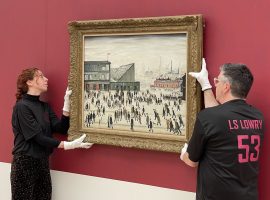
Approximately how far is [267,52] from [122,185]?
1257 mm

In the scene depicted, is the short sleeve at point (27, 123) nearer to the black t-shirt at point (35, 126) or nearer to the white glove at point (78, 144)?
the black t-shirt at point (35, 126)

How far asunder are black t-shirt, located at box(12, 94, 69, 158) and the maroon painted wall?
0.41 feet

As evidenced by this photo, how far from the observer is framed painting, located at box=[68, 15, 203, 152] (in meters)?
2.44

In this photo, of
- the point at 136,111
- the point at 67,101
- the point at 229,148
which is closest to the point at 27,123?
the point at 67,101

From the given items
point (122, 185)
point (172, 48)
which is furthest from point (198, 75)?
point (122, 185)

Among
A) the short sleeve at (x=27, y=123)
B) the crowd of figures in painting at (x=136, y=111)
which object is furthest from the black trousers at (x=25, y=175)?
the crowd of figures in painting at (x=136, y=111)

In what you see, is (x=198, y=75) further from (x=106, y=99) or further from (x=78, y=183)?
(x=78, y=183)

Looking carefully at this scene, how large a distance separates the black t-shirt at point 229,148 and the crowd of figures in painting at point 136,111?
43cm

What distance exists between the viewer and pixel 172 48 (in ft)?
8.11

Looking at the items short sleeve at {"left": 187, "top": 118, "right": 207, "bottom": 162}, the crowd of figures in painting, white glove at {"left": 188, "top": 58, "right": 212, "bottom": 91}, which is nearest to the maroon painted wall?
white glove at {"left": 188, "top": 58, "right": 212, "bottom": 91}

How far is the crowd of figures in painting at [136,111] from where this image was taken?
2.49 meters

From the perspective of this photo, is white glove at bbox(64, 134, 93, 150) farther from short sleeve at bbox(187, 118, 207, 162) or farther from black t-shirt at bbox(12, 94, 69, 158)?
short sleeve at bbox(187, 118, 207, 162)

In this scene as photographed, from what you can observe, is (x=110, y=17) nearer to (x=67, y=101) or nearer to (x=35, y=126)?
(x=67, y=101)

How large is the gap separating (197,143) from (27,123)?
4.24 ft
